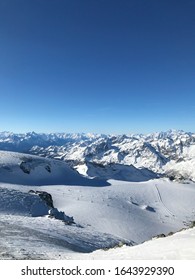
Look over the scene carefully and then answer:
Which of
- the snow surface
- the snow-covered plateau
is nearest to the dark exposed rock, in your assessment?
the snow-covered plateau

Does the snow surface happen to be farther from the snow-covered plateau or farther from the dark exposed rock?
the dark exposed rock

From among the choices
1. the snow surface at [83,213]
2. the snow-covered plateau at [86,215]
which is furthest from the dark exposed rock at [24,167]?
the snow surface at [83,213]

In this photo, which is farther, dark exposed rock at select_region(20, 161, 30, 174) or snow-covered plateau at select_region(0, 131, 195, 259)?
dark exposed rock at select_region(20, 161, 30, 174)

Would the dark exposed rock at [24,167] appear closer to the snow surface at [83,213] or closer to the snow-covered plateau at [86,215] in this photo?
the snow-covered plateau at [86,215]

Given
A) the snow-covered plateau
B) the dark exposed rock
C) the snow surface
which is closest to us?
the snow-covered plateau

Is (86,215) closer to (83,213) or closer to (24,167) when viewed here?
(83,213)
